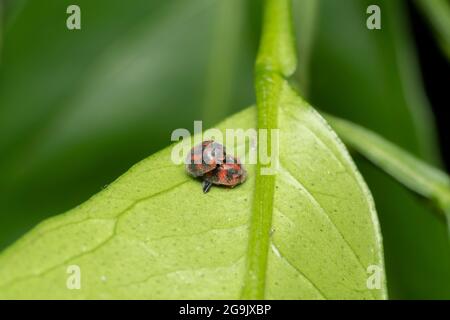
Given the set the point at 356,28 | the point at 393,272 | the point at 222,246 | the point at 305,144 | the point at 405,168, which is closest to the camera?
the point at 222,246

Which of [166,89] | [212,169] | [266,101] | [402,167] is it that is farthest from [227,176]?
[166,89]

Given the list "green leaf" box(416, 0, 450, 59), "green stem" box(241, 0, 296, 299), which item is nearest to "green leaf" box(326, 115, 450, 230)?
"green stem" box(241, 0, 296, 299)

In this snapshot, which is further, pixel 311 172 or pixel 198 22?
pixel 198 22

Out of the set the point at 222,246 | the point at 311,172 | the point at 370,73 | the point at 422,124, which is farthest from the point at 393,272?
the point at 222,246

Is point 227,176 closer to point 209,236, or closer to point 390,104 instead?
point 209,236

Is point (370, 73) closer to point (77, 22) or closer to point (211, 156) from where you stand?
point (77, 22)

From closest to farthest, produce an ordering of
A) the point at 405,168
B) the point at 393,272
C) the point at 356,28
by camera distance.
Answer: the point at 405,168
the point at 393,272
the point at 356,28

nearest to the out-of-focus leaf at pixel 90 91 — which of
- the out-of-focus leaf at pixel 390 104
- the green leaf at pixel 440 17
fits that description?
the out-of-focus leaf at pixel 390 104

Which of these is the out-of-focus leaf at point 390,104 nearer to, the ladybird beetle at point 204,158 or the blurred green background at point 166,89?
the blurred green background at point 166,89
